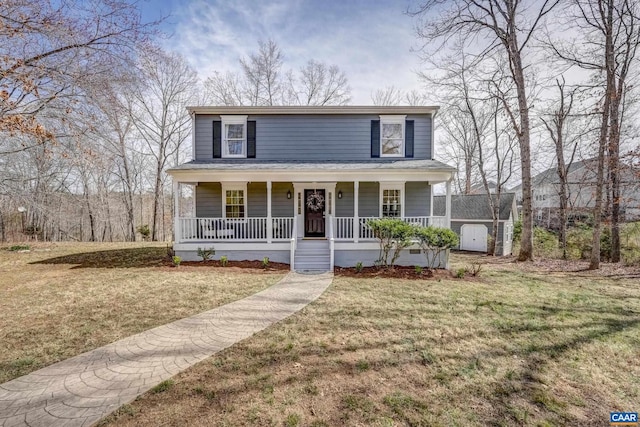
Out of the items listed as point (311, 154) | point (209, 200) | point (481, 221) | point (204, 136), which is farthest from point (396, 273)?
point (481, 221)

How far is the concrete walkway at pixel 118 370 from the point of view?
249 cm

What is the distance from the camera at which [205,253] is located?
9.12 metres

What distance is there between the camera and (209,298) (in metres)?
5.74

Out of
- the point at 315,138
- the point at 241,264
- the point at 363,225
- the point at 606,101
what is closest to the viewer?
the point at 241,264

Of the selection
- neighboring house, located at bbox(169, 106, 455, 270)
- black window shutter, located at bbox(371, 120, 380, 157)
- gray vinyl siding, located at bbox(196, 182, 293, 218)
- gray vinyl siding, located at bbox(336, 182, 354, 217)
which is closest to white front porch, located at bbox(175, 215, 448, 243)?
neighboring house, located at bbox(169, 106, 455, 270)

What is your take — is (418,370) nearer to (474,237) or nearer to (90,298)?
→ (90,298)

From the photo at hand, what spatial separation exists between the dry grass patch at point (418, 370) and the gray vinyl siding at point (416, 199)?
6021 millimetres

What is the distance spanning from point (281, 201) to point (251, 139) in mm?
2991

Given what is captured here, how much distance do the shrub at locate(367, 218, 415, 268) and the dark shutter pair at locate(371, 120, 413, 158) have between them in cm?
380

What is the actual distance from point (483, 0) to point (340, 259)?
1252 cm

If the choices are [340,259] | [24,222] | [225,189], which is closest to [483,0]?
[340,259]

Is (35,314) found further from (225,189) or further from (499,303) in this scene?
(499,303)

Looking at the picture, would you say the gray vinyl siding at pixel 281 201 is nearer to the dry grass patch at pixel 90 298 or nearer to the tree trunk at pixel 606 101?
the dry grass patch at pixel 90 298

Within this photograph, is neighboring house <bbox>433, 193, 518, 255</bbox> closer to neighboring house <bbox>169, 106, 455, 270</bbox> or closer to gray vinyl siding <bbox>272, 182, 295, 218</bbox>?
neighboring house <bbox>169, 106, 455, 270</bbox>
